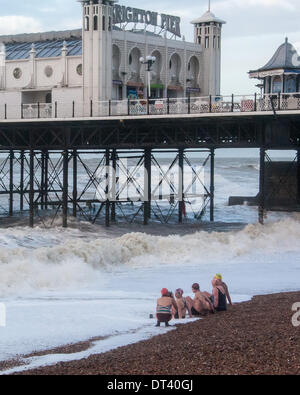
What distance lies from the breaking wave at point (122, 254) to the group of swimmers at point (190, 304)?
552 centimetres

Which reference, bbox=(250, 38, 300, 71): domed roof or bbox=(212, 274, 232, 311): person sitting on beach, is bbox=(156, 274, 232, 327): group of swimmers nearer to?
bbox=(212, 274, 232, 311): person sitting on beach

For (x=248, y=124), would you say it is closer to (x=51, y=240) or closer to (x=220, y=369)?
(x=51, y=240)

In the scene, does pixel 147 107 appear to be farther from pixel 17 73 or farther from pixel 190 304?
pixel 190 304

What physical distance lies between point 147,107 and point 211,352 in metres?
21.9

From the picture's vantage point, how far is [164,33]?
42.6 m

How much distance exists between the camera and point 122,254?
30.3 meters

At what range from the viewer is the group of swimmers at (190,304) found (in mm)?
17594

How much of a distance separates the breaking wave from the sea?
0.04 m

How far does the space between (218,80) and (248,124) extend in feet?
29.2

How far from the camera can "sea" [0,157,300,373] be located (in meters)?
17.1

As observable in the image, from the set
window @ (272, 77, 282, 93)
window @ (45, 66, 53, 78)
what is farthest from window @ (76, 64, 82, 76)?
window @ (272, 77, 282, 93)

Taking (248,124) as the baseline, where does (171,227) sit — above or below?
below
